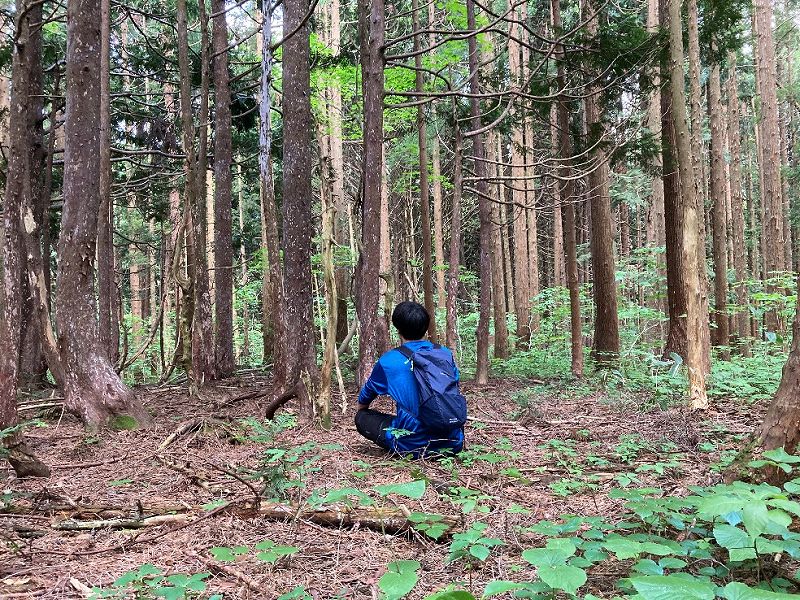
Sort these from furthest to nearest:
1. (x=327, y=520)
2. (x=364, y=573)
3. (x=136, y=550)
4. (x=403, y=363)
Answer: (x=403, y=363)
(x=327, y=520)
(x=136, y=550)
(x=364, y=573)

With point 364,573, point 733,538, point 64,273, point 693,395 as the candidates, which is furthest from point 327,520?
point 693,395

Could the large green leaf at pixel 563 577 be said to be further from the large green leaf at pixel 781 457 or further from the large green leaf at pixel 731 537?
the large green leaf at pixel 781 457

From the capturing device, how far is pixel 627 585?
86.8 inches

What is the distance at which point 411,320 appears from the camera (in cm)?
501

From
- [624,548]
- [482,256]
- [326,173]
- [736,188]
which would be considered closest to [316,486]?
[624,548]

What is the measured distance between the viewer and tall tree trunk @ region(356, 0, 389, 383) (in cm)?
752

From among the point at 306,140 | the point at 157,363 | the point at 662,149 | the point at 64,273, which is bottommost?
the point at 157,363

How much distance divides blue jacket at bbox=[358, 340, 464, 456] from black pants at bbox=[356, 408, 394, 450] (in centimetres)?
8

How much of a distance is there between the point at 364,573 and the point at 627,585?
120cm

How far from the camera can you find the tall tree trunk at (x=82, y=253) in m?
6.44

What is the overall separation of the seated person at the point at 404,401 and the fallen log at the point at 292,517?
1190 millimetres

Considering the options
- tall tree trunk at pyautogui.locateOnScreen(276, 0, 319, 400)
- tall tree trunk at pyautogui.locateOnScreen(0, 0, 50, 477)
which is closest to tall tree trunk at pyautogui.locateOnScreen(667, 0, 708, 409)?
tall tree trunk at pyautogui.locateOnScreen(276, 0, 319, 400)

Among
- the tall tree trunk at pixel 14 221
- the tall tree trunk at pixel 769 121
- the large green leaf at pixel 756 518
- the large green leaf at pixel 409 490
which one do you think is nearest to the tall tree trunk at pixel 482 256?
the tall tree trunk at pixel 14 221

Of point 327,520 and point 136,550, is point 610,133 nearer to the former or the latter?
point 327,520
